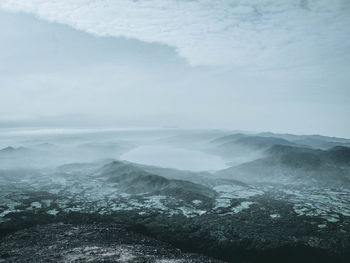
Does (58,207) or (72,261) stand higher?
(72,261)

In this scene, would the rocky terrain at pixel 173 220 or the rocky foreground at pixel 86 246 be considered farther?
the rocky terrain at pixel 173 220

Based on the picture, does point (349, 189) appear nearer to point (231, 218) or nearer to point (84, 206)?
point (231, 218)

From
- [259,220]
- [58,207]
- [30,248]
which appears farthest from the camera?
[58,207]

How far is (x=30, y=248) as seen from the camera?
→ 93.2 ft

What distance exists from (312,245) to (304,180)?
4724 cm

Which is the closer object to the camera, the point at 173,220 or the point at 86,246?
the point at 86,246

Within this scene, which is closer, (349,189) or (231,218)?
(231,218)

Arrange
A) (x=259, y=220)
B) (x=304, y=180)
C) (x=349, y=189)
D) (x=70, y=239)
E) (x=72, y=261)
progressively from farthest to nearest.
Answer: (x=304, y=180) < (x=349, y=189) < (x=259, y=220) < (x=70, y=239) < (x=72, y=261)

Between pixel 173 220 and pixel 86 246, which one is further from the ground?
pixel 86 246

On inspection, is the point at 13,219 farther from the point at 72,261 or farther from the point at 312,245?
the point at 312,245

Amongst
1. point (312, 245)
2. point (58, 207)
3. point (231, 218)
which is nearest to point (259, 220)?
point (231, 218)

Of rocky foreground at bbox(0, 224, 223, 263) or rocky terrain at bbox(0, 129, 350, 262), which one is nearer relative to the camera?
rocky foreground at bbox(0, 224, 223, 263)

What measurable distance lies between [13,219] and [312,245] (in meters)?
48.6

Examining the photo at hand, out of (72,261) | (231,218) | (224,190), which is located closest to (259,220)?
(231,218)
